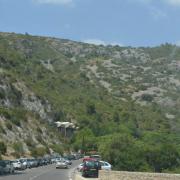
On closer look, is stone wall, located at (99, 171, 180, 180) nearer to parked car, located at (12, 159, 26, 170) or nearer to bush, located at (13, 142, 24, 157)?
parked car, located at (12, 159, 26, 170)

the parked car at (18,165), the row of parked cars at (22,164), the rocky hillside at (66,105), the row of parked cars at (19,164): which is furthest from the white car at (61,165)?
Result: the rocky hillside at (66,105)

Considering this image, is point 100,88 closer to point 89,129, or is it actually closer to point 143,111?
point 143,111

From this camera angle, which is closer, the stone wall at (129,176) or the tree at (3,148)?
the stone wall at (129,176)

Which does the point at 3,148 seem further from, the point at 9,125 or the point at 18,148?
the point at 9,125

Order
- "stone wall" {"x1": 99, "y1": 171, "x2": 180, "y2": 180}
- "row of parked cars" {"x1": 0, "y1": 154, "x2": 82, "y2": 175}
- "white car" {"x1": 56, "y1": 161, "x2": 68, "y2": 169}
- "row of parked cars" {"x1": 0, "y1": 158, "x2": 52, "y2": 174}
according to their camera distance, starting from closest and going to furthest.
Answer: "stone wall" {"x1": 99, "y1": 171, "x2": 180, "y2": 180}, "row of parked cars" {"x1": 0, "y1": 158, "x2": 52, "y2": 174}, "row of parked cars" {"x1": 0, "y1": 154, "x2": 82, "y2": 175}, "white car" {"x1": 56, "y1": 161, "x2": 68, "y2": 169}

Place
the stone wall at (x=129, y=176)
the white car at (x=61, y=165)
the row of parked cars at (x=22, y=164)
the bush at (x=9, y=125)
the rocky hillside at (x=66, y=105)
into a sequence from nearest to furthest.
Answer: the stone wall at (x=129, y=176)
the row of parked cars at (x=22, y=164)
the white car at (x=61, y=165)
the bush at (x=9, y=125)
the rocky hillside at (x=66, y=105)

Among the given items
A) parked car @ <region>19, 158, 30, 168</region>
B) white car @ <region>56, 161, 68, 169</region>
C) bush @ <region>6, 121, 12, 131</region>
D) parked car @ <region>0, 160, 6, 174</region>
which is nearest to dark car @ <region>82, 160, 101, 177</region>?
parked car @ <region>0, 160, 6, 174</region>

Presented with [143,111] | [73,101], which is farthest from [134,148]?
[143,111]

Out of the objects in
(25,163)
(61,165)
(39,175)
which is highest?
(39,175)

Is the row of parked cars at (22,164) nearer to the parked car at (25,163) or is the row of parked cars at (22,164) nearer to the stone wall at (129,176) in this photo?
the parked car at (25,163)

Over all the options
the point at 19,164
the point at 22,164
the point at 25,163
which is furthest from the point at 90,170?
the point at 25,163

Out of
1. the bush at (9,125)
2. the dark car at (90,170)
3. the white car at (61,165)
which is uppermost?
the bush at (9,125)

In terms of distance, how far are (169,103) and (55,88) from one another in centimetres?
4198

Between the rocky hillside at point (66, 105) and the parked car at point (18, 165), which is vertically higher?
the rocky hillside at point (66, 105)
